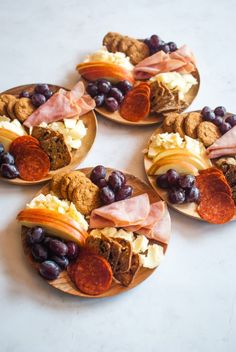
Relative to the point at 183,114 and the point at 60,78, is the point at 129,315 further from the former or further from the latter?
the point at 60,78

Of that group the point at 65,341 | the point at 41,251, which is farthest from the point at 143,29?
the point at 65,341

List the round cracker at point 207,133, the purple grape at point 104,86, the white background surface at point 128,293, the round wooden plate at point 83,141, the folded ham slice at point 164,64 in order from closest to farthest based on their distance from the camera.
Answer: the white background surface at point 128,293
the round wooden plate at point 83,141
the round cracker at point 207,133
the purple grape at point 104,86
the folded ham slice at point 164,64

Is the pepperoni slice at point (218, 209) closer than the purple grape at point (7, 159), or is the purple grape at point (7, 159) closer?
the pepperoni slice at point (218, 209)

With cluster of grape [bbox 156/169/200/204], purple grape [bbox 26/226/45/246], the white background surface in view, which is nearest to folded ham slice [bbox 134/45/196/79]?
the white background surface

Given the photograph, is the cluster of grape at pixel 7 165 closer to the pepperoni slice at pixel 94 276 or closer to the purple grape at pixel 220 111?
the pepperoni slice at pixel 94 276

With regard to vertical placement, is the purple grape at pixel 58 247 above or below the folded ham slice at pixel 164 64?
below

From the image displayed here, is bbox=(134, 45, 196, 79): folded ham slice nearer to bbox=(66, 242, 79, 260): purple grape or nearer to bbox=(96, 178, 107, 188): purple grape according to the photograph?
bbox=(96, 178, 107, 188): purple grape


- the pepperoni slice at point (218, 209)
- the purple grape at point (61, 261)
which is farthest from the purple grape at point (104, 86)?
the purple grape at point (61, 261)

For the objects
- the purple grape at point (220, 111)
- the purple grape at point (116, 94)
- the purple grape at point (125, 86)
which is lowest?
the purple grape at point (220, 111)
